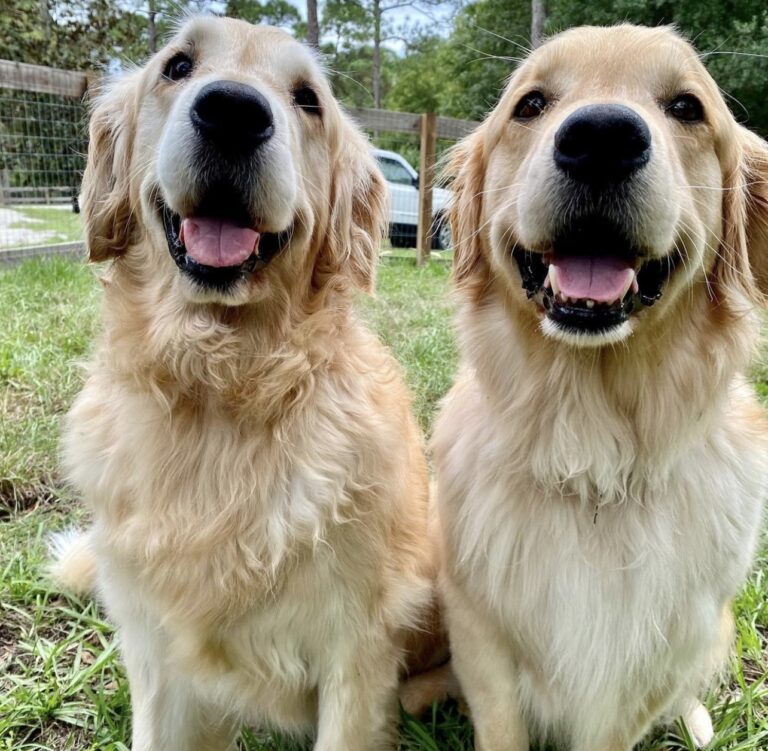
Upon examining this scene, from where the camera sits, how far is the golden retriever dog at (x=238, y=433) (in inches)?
67.1

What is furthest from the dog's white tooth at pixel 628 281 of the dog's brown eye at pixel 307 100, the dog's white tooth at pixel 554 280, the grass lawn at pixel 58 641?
the dog's brown eye at pixel 307 100

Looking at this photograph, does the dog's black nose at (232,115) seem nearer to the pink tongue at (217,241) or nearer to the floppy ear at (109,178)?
the pink tongue at (217,241)

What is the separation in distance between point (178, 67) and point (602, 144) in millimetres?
1254

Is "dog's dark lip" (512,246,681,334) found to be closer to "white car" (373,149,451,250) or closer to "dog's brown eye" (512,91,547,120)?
"dog's brown eye" (512,91,547,120)

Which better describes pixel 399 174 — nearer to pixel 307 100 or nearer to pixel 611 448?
pixel 307 100

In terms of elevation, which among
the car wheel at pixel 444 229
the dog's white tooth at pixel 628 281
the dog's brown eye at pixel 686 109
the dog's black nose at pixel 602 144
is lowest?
the car wheel at pixel 444 229

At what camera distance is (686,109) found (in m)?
1.75

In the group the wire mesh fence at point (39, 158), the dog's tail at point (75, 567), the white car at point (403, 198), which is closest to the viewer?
the dog's tail at point (75, 567)

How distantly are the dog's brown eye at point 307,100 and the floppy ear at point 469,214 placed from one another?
Answer: 0.49 metres

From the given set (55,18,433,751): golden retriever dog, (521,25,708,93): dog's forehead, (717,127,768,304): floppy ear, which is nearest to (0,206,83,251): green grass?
(55,18,433,751): golden retriever dog

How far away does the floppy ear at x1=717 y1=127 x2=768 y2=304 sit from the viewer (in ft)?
6.04

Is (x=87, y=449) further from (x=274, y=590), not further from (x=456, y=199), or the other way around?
(x=456, y=199)

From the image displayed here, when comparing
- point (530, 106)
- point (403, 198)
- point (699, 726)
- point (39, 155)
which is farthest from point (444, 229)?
point (403, 198)

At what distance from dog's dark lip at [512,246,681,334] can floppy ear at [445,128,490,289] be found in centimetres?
24
